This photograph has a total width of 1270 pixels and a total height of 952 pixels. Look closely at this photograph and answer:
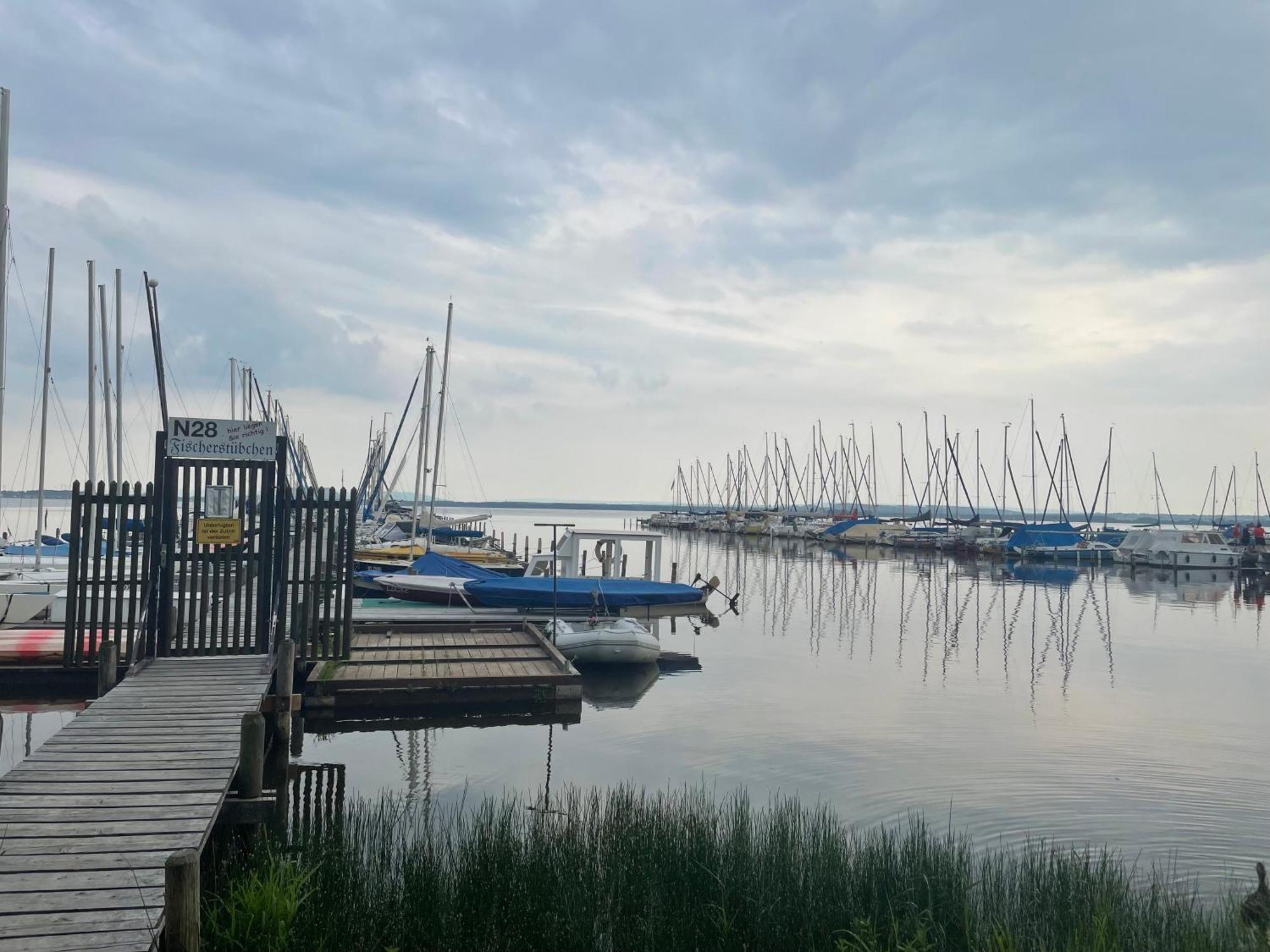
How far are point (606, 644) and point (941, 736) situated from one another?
24.0 ft

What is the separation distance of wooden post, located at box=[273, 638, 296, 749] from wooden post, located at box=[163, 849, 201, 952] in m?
7.15

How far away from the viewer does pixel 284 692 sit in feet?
41.3

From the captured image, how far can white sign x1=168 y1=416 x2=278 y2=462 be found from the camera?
1298cm

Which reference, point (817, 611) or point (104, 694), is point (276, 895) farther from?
point (817, 611)

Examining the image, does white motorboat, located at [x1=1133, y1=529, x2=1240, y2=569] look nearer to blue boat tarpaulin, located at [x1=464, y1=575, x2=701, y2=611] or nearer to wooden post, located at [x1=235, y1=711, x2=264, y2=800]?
blue boat tarpaulin, located at [x1=464, y1=575, x2=701, y2=611]

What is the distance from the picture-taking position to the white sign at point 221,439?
13.0 metres

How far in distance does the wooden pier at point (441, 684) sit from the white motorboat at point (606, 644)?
2094mm

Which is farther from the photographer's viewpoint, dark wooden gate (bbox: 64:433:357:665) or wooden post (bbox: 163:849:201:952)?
dark wooden gate (bbox: 64:433:357:665)

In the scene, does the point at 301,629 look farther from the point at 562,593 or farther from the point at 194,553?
the point at 562,593

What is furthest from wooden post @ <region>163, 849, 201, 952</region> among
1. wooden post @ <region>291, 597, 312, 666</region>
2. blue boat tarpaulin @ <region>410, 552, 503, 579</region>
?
blue boat tarpaulin @ <region>410, 552, 503, 579</region>

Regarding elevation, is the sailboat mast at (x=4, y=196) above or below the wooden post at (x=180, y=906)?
above

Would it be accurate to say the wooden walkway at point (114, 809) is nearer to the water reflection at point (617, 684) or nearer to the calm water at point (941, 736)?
the calm water at point (941, 736)

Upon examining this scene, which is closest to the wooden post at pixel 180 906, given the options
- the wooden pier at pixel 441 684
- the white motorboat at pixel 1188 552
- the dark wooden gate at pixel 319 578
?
the dark wooden gate at pixel 319 578

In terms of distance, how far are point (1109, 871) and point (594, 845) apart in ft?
14.3
